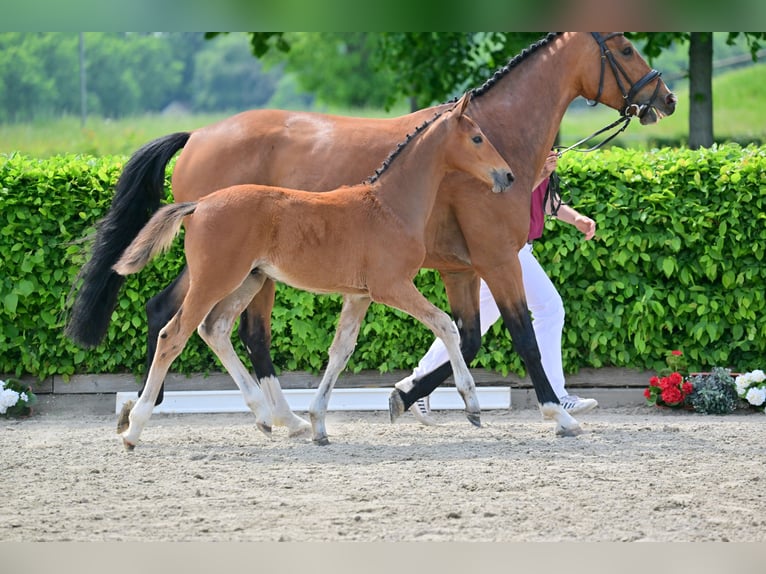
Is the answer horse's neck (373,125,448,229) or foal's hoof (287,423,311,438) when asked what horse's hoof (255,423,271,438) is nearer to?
foal's hoof (287,423,311,438)

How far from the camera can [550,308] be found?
244 inches

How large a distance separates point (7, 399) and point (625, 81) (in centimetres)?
445

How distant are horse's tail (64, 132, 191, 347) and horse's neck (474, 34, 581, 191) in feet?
6.24

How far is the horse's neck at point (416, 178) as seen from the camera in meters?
5.22

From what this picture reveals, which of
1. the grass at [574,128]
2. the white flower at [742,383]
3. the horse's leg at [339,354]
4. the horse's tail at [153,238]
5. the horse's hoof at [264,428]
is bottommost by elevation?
the horse's hoof at [264,428]

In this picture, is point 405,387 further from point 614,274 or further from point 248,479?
point 614,274

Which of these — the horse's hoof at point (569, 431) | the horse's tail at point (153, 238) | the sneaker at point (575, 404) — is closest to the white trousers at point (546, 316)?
the sneaker at point (575, 404)

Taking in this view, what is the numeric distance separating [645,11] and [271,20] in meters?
0.38

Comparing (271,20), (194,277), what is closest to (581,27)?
(271,20)

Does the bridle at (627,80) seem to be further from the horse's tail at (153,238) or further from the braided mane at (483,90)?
the horse's tail at (153,238)

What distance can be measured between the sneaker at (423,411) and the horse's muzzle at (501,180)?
5.38ft

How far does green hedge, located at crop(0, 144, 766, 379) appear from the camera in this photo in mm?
6934

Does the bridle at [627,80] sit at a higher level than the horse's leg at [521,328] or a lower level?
higher

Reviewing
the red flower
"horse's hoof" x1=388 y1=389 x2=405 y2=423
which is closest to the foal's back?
"horse's hoof" x1=388 y1=389 x2=405 y2=423
